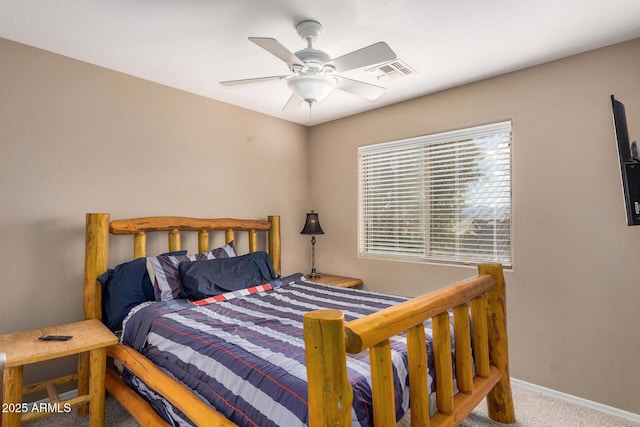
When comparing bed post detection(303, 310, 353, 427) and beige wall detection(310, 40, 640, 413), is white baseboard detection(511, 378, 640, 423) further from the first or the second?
bed post detection(303, 310, 353, 427)

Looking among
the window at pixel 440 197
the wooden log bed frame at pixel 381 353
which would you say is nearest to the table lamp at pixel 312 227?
the window at pixel 440 197

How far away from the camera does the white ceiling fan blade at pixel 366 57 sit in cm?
179

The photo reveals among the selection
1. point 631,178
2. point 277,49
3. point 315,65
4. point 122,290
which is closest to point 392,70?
point 315,65

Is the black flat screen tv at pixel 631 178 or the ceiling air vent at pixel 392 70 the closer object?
the black flat screen tv at pixel 631 178

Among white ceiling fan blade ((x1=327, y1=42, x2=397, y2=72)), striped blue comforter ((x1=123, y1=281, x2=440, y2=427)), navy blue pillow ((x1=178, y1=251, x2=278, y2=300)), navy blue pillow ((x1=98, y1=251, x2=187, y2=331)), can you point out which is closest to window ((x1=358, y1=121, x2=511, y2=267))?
striped blue comforter ((x1=123, y1=281, x2=440, y2=427))

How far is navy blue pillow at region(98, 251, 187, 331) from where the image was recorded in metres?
2.44

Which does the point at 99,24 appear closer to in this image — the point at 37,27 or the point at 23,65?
the point at 37,27

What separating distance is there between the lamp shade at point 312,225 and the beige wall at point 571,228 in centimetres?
149

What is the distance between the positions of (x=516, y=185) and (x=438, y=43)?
49.2 inches

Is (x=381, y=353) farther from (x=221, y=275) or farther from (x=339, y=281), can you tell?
(x=339, y=281)

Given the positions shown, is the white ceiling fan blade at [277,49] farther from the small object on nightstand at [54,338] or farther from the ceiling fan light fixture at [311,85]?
the small object on nightstand at [54,338]

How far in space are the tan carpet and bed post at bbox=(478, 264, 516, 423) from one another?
0.09m

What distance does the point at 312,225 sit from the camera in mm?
3918

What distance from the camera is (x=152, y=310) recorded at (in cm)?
227
